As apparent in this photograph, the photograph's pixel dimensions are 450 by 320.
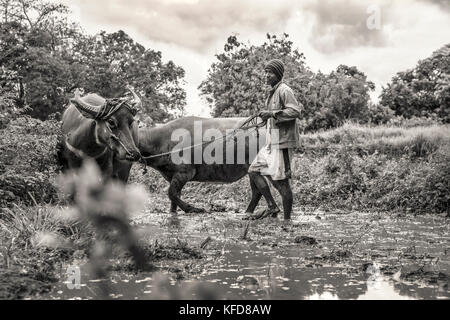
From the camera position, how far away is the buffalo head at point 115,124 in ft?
23.4

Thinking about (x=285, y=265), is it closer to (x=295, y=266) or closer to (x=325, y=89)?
(x=295, y=266)

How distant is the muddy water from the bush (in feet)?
5.11

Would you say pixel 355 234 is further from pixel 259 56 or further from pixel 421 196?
pixel 259 56

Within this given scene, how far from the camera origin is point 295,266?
16.6 ft

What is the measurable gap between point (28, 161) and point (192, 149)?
11.0 feet

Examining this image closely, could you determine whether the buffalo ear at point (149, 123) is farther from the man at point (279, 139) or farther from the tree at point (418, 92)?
the tree at point (418, 92)

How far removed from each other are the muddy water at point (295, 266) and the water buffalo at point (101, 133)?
3.53 ft

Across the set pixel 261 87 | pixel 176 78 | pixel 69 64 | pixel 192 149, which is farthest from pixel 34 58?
pixel 192 149

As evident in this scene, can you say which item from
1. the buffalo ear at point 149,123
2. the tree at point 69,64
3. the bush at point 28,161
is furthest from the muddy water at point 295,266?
the tree at point 69,64

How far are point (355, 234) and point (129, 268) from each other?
3592 mm

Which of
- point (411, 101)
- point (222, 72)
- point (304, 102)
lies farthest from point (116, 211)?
point (411, 101)

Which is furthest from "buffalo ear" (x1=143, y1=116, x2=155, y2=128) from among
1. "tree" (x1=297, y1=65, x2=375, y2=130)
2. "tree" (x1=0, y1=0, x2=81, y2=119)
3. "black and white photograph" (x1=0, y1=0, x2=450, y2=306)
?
"tree" (x1=0, y1=0, x2=81, y2=119)

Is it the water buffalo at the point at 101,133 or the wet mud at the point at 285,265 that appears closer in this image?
the wet mud at the point at 285,265

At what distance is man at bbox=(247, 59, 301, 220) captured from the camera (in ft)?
28.8
